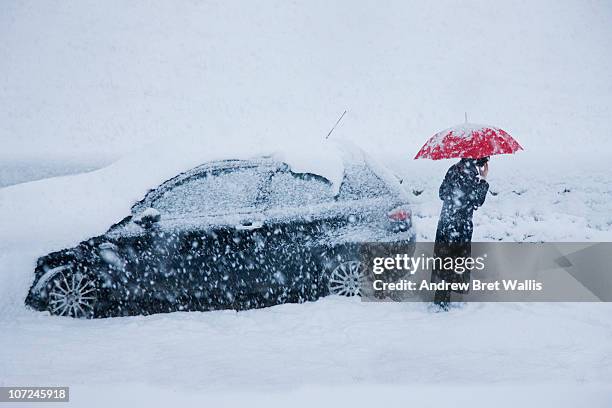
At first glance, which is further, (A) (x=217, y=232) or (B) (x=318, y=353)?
(A) (x=217, y=232)

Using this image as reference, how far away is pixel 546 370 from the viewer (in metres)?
3.47

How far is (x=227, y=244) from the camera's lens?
464 cm

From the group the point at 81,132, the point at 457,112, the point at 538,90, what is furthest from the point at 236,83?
the point at 538,90

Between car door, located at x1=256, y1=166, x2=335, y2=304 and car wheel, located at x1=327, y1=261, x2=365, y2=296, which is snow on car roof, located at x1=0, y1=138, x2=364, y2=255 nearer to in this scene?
car door, located at x1=256, y1=166, x2=335, y2=304

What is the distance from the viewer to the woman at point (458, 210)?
465cm


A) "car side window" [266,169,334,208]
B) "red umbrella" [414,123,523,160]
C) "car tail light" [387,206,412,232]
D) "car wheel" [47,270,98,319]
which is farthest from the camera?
"car tail light" [387,206,412,232]

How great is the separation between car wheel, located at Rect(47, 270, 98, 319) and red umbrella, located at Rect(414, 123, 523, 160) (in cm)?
341

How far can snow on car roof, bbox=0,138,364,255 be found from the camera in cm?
458

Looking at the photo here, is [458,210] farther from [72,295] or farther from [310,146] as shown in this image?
[72,295]

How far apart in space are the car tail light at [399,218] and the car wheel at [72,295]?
9.60 ft

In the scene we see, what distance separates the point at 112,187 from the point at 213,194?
43.9 inches

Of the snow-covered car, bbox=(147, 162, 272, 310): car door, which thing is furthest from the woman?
bbox=(147, 162, 272, 310): car door

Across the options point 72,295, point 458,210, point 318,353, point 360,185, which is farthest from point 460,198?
point 72,295

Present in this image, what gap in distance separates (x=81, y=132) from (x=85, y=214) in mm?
14111
